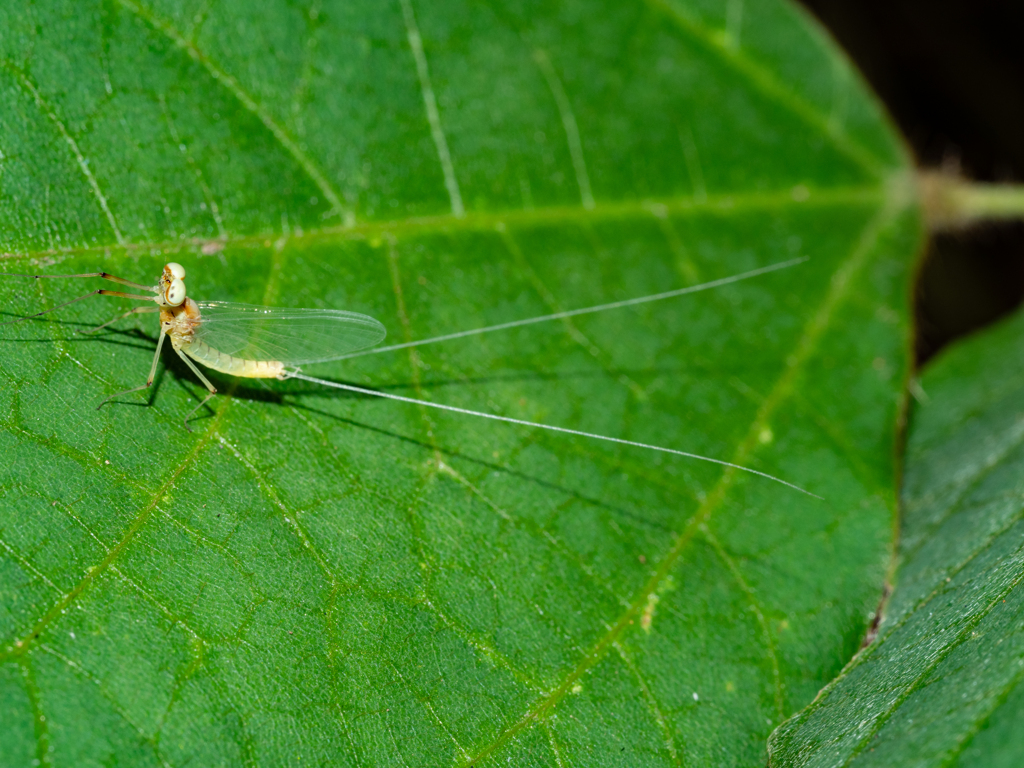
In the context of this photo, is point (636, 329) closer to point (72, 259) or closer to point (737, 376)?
point (737, 376)

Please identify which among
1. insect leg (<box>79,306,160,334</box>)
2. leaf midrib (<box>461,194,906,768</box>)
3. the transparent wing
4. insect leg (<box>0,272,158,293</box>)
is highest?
insect leg (<box>0,272,158,293</box>)

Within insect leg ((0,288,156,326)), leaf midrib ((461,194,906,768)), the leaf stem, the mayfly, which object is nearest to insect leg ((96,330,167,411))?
the mayfly

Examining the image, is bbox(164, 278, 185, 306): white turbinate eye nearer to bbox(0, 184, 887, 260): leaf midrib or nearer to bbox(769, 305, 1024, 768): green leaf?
bbox(0, 184, 887, 260): leaf midrib

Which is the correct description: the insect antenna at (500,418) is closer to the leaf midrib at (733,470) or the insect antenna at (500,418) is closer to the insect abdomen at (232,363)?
the insect abdomen at (232,363)

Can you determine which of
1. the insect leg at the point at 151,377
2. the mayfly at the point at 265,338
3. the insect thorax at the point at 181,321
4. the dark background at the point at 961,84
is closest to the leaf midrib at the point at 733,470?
the mayfly at the point at 265,338

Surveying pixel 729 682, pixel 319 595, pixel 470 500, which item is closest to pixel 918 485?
pixel 729 682

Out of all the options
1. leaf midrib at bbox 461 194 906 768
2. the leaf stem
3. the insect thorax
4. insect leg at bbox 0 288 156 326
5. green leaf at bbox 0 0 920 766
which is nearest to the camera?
green leaf at bbox 0 0 920 766
